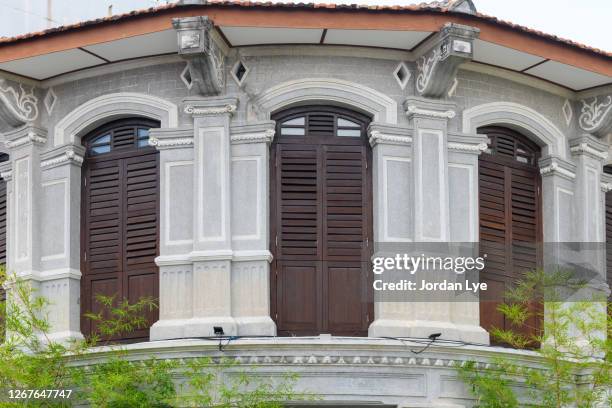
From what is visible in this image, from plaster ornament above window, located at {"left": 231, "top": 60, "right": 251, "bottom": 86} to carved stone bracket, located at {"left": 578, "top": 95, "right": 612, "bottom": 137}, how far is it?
5.51 m

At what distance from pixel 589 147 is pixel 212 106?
20.1ft

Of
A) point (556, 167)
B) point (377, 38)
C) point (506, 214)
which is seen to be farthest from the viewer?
point (556, 167)

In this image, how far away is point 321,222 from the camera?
25.8m

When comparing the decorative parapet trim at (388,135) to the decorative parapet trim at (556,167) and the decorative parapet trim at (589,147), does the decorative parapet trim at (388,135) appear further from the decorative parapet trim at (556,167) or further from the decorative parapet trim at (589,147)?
the decorative parapet trim at (589,147)

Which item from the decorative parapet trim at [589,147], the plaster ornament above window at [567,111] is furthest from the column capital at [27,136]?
the decorative parapet trim at [589,147]

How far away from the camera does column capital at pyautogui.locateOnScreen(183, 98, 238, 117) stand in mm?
25672

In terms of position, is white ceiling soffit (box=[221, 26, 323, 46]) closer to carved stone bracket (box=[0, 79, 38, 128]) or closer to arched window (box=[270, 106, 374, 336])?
arched window (box=[270, 106, 374, 336])

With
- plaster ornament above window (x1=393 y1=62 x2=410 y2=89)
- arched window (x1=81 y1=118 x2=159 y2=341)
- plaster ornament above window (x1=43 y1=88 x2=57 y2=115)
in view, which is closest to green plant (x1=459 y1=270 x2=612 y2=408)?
plaster ornament above window (x1=393 y1=62 x2=410 y2=89)

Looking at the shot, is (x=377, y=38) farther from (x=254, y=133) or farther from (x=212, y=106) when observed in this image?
(x=212, y=106)

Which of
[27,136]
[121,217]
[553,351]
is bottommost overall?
[553,351]

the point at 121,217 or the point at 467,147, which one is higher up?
the point at 467,147

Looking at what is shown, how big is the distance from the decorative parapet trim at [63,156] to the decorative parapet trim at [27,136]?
259 mm

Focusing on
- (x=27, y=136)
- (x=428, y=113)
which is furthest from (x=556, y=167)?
(x=27, y=136)

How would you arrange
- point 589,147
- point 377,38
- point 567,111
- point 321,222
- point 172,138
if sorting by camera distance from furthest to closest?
point 567,111, point 589,147, point 172,138, point 321,222, point 377,38
